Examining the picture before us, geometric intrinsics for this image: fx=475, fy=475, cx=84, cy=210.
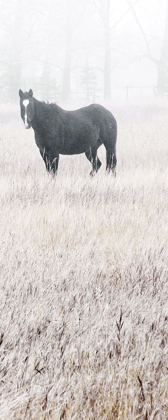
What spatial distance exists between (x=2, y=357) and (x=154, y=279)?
4.23ft

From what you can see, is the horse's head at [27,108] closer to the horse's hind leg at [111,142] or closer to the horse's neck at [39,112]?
the horse's neck at [39,112]

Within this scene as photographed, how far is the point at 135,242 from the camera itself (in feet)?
12.2

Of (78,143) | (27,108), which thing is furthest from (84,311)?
(78,143)

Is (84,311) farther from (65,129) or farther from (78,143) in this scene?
(78,143)

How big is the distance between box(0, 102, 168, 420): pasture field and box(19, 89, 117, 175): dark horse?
2091 millimetres

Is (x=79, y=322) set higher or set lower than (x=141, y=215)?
higher

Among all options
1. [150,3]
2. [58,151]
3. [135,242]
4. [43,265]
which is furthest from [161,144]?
[150,3]

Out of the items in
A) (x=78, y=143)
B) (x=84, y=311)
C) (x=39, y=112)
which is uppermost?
(x=39, y=112)

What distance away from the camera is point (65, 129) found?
7.79 meters

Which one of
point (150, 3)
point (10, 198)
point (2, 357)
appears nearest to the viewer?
point (2, 357)

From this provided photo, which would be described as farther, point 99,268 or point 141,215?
point 141,215

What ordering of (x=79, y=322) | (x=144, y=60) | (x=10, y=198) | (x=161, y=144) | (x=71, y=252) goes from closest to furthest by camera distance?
(x=79, y=322)
(x=71, y=252)
(x=10, y=198)
(x=161, y=144)
(x=144, y=60)

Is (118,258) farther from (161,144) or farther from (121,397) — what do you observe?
(161,144)

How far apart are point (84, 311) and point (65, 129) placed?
5.75 metres
